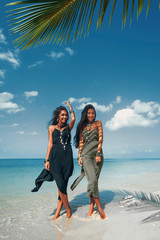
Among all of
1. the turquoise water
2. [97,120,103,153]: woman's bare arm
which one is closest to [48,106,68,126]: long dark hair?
[97,120,103,153]: woman's bare arm

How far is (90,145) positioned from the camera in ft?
13.6

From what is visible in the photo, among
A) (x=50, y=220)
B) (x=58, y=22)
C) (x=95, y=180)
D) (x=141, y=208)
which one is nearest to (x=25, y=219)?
(x=50, y=220)

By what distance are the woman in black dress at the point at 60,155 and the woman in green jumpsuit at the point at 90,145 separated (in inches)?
10.0

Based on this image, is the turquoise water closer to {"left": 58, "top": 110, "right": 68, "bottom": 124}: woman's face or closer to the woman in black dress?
the woman in black dress

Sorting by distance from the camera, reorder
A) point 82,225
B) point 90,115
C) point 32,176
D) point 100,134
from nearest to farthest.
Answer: point 82,225
point 100,134
point 90,115
point 32,176

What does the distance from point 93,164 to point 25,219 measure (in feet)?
6.14

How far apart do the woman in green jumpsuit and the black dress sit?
0.28 metres

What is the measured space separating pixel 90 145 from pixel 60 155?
654 mm

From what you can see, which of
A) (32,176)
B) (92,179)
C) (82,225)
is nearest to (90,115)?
(92,179)

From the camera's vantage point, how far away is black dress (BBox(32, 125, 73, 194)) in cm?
401

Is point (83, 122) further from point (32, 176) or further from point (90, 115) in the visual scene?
point (32, 176)

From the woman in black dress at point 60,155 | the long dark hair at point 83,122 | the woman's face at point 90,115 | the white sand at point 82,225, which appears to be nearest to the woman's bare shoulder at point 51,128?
the woman in black dress at point 60,155

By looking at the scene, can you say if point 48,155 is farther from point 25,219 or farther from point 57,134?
point 25,219

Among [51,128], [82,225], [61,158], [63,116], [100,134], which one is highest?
[63,116]
